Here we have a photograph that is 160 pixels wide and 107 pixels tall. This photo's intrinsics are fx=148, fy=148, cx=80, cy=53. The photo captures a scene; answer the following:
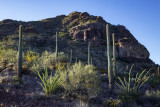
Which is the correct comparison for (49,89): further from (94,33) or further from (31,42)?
(94,33)

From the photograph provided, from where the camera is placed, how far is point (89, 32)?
38.5 m

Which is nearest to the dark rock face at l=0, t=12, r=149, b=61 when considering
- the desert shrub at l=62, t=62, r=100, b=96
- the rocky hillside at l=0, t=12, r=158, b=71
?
the rocky hillside at l=0, t=12, r=158, b=71

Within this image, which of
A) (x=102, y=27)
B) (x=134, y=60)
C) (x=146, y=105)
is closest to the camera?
(x=146, y=105)

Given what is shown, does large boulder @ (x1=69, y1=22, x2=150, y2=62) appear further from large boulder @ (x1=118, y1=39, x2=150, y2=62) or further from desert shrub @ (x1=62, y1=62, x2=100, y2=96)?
desert shrub @ (x1=62, y1=62, x2=100, y2=96)

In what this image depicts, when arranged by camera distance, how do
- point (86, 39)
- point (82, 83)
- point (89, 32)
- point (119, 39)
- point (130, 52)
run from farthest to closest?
1. point (89, 32)
2. point (86, 39)
3. point (119, 39)
4. point (130, 52)
5. point (82, 83)

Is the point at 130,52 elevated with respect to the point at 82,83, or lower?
elevated

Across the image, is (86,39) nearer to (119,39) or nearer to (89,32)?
(89,32)

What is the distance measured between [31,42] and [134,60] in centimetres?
2273

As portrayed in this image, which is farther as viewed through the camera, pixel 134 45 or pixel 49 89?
pixel 134 45

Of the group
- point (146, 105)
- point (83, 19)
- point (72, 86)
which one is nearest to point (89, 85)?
point (72, 86)

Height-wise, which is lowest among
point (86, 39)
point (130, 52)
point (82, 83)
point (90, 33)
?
point (82, 83)

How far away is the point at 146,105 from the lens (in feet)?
16.7

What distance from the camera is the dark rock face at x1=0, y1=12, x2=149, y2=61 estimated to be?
32.5 meters

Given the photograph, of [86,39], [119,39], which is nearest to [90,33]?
[86,39]
